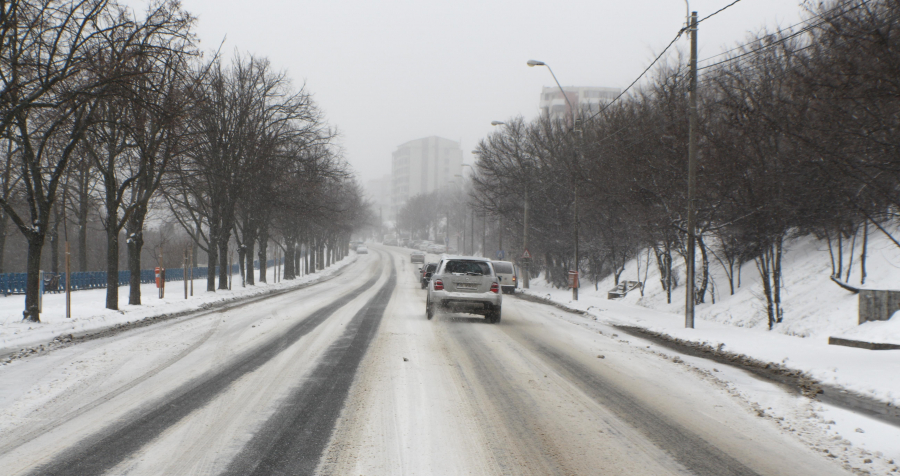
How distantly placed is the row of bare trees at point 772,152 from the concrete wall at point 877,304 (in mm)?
1239

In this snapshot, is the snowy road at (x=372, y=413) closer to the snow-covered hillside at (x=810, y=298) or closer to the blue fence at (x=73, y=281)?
the snow-covered hillside at (x=810, y=298)

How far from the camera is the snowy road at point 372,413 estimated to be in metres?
5.12

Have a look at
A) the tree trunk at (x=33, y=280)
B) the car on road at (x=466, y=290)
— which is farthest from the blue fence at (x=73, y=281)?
the car on road at (x=466, y=290)

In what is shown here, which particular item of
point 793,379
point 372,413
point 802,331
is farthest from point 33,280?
point 802,331

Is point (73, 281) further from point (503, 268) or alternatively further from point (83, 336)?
point (83, 336)

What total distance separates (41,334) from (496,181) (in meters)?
31.0

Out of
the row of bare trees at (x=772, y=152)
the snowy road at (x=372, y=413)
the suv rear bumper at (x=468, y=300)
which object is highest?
the row of bare trees at (x=772, y=152)

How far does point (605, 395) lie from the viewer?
790 cm

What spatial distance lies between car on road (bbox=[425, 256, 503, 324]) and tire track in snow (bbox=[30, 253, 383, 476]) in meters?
7.60

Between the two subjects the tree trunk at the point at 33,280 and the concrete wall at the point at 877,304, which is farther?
the tree trunk at the point at 33,280

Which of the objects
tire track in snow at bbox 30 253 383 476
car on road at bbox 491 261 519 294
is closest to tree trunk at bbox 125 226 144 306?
tire track in snow at bbox 30 253 383 476

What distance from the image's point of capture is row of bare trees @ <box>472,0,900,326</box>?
10609 mm

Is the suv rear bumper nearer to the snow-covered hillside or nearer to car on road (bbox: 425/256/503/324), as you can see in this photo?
car on road (bbox: 425/256/503/324)

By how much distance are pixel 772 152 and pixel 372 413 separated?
1323cm
